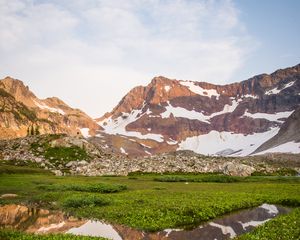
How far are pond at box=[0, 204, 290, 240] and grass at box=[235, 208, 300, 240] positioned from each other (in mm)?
2647

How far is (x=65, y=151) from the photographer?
106 metres

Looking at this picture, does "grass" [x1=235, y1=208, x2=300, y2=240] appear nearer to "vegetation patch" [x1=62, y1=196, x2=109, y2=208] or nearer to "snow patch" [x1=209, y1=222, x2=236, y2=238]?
"snow patch" [x1=209, y1=222, x2=236, y2=238]

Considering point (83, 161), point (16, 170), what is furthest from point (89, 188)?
point (83, 161)

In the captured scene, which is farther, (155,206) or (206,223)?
(155,206)

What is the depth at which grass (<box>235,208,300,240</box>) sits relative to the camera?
2307cm

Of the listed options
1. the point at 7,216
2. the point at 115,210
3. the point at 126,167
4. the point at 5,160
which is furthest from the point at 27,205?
the point at 5,160

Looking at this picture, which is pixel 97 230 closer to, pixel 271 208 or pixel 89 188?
pixel 271 208

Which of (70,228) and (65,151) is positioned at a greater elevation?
(65,151)

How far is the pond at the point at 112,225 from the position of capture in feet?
88.2

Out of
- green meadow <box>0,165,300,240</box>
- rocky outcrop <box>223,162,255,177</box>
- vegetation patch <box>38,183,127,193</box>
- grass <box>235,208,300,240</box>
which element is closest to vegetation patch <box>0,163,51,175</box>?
green meadow <box>0,165,300,240</box>

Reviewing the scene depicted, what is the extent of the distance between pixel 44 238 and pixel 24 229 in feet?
23.8

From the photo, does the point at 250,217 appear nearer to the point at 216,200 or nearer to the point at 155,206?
the point at 216,200

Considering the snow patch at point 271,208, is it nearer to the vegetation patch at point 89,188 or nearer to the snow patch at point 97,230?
the snow patch at point 97,230

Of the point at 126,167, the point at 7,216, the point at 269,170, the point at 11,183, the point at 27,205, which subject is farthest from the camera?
→ the point at 269,170
